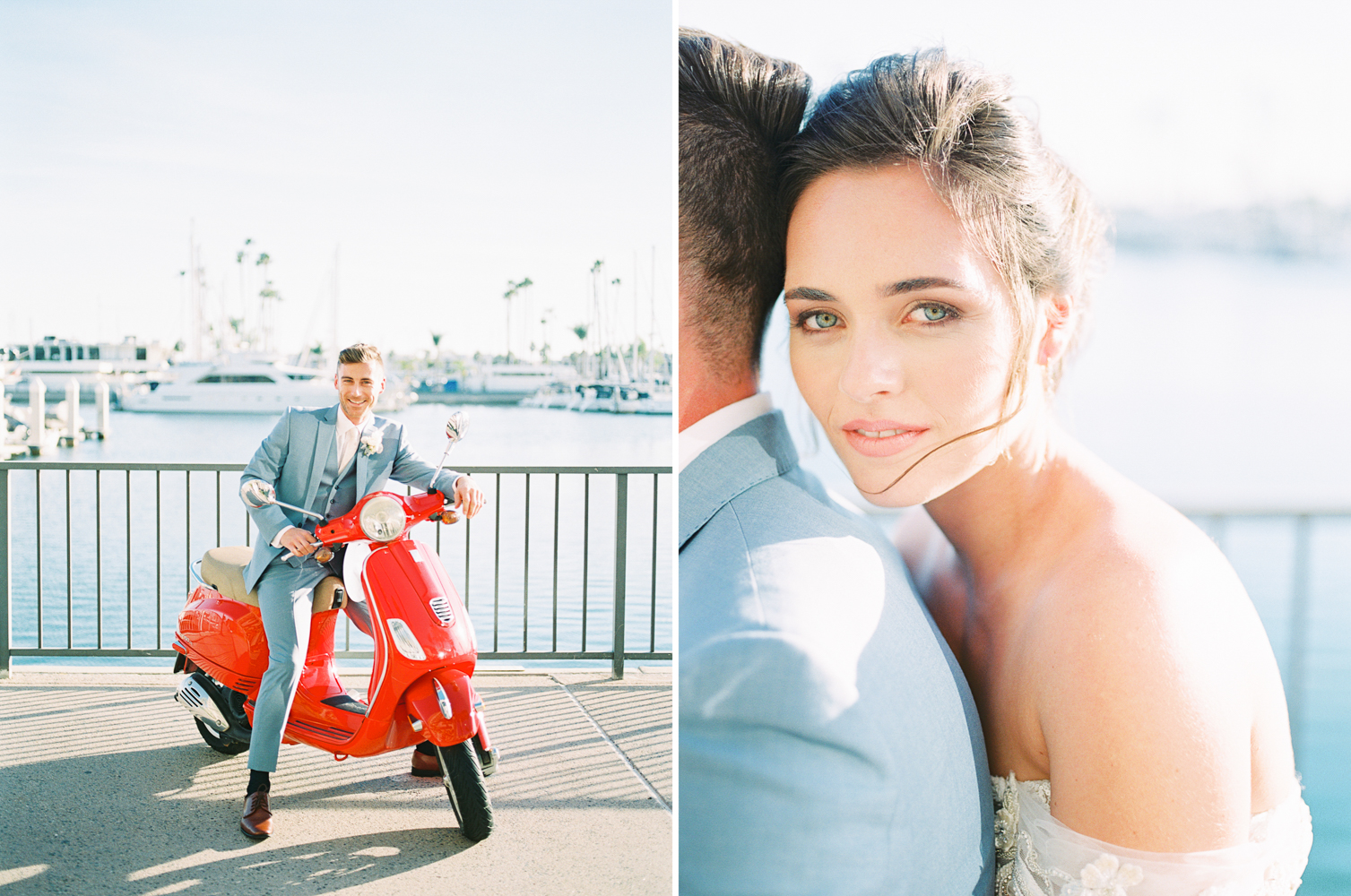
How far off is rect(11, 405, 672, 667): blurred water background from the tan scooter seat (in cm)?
56

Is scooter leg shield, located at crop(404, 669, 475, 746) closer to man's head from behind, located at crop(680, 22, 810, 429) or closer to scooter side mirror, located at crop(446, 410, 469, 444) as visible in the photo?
scooter side mirror, located at crop(446, 410, 469, 444)

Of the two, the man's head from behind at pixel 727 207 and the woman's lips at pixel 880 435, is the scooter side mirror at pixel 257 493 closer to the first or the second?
the man's head from behind at pixel 727 207

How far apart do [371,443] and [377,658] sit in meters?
0.58

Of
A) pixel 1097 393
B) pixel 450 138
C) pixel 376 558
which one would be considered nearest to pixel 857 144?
pixel 1097 393

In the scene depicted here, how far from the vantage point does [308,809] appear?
252 cm

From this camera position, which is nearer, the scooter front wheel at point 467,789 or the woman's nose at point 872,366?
the woman's nose at point 872,366

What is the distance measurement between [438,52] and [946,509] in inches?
416

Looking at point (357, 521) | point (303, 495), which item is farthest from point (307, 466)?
point (357, 521)

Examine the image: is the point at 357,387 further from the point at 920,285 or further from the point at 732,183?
the point at 920,285

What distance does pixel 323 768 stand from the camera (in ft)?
9.12

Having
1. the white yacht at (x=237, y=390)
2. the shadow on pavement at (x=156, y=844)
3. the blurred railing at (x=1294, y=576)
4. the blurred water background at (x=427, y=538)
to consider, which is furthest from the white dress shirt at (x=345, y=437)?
the white yacht at (x=237, y=390)

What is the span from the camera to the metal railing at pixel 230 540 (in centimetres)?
336

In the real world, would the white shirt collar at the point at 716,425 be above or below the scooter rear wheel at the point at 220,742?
above

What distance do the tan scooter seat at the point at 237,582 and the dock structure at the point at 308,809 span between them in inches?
21.2
